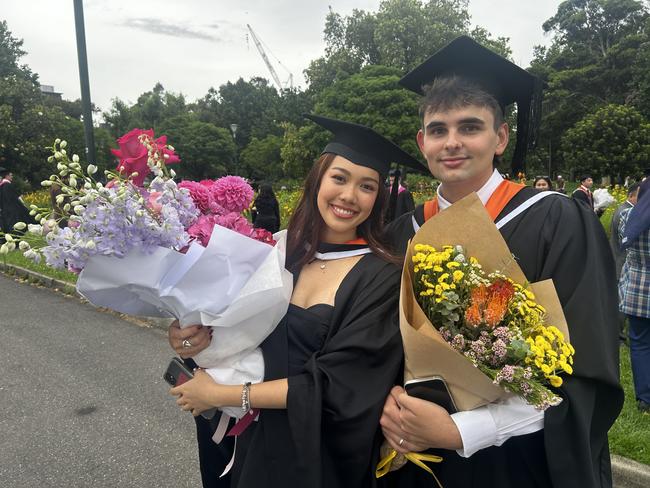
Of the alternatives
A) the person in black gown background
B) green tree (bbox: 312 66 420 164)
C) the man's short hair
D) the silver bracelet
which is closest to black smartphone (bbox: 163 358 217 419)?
the silver bracelet

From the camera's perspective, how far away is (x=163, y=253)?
4.93 ft

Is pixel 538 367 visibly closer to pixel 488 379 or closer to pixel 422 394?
pixel 488 379

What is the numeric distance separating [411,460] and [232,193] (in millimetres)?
1106

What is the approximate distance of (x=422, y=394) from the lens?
1438mm

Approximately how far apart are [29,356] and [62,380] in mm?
887

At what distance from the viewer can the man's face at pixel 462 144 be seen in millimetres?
1689

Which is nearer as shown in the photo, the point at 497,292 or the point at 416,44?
the point at 497,292

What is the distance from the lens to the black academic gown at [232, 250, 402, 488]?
1.51 meters

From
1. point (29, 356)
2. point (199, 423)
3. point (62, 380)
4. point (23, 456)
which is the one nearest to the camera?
point (199, 423)

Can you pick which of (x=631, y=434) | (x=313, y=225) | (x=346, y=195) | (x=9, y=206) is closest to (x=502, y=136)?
(x=346, y=195)

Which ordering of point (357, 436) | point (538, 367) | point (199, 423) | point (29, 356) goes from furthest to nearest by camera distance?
1. point (29, 356)
2. point (199, 423)
3. point (357, 436)
4. point (538, 367)

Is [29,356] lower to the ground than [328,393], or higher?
lower

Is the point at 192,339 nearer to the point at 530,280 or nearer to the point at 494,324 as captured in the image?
the point at 494,324

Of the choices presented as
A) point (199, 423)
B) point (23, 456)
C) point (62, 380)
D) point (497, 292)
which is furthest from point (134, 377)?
point (497, 292)
